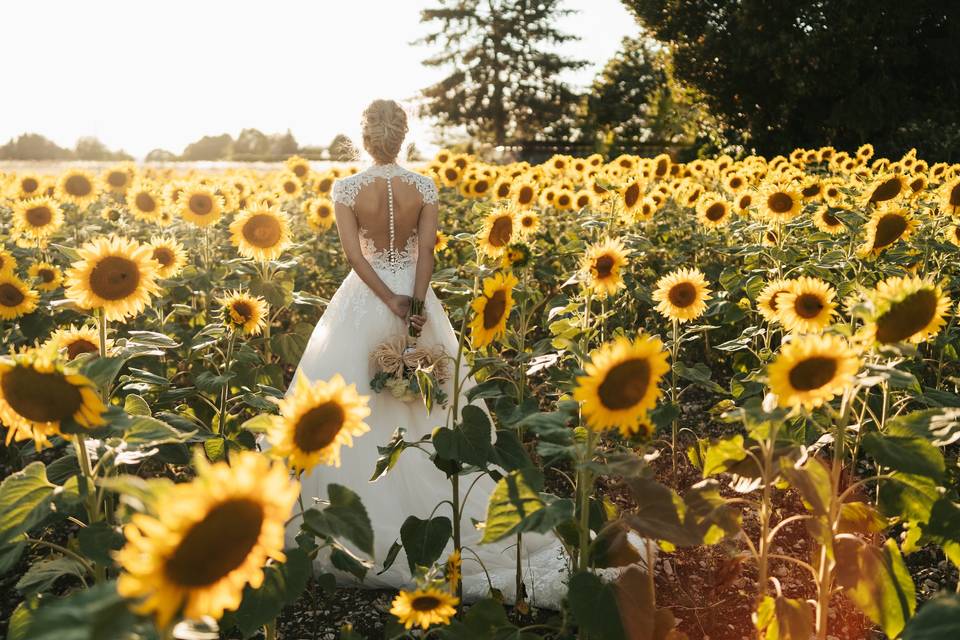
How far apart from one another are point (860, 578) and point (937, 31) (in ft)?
72.9

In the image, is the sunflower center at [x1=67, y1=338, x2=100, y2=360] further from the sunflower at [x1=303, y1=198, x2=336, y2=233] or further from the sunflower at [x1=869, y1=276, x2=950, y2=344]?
the sunflower at [x1=303, y1=198, x2=336, y2=233]

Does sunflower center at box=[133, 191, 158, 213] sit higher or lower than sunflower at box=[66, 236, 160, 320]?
higher

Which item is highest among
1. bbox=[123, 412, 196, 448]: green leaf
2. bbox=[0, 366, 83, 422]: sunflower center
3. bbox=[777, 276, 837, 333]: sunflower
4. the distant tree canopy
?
the distant tree canopy

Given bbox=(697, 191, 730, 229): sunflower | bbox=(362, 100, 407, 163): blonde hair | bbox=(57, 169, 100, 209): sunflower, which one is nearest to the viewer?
bbox=(362, 100, 407, 163): blonde hair

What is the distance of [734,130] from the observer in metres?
21.3

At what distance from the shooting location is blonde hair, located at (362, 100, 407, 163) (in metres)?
3.78

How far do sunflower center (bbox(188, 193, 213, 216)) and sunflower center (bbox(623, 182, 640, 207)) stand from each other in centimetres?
265

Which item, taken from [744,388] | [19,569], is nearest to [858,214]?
[744,388]

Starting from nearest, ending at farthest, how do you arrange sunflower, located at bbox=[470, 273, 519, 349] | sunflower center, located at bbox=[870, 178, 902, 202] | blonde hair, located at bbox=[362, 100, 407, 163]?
1. sunflower, located at bbox=[470, 273, 519, 349]
2. blonde hair, located at bbox=[362, 100, 407, 163]
3. sunflower center, located at bbox=[870, 178, 902, 202]

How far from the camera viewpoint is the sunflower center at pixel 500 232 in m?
3.42

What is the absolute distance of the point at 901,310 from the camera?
5.46 feet

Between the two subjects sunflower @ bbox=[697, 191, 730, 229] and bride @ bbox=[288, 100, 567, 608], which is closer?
bride @ bbox=[288, 100, 567, 608]

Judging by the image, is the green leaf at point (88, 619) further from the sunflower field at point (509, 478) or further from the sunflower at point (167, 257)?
the sunflower at point (167, 257)

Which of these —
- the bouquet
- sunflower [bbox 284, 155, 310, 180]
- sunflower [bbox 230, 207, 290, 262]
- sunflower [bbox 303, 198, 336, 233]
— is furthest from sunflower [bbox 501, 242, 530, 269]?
sunflower [bbox 284, 155, 310, 180]
